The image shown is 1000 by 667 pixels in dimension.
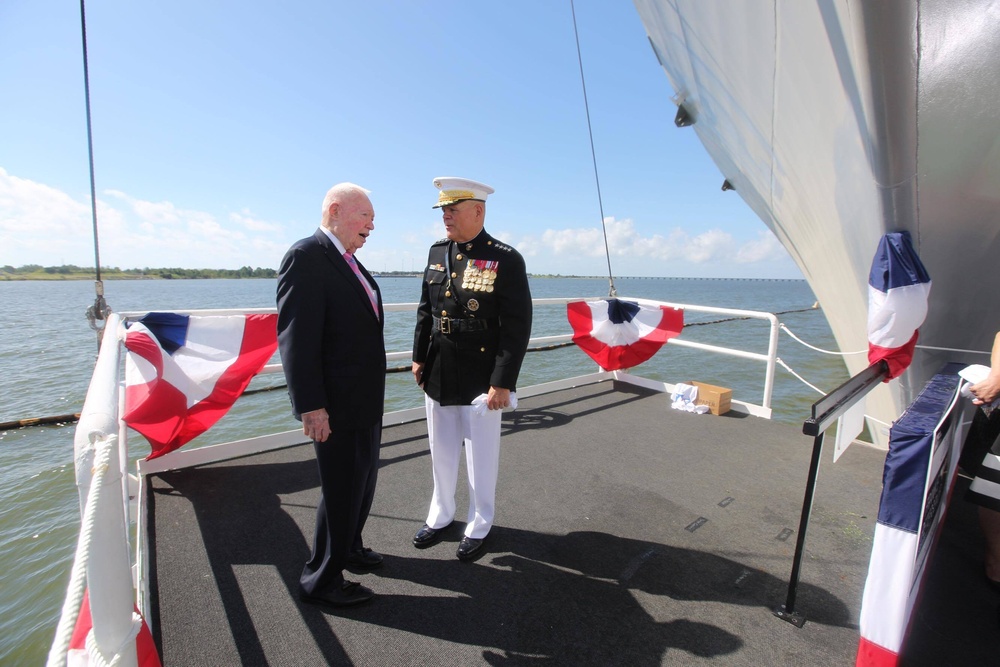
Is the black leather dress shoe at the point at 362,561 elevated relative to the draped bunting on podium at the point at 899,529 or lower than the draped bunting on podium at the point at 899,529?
lower

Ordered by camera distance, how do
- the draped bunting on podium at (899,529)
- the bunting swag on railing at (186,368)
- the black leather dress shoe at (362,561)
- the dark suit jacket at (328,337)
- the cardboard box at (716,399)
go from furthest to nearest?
the cardboard box at (716,399), the bunting swag on railing at (186,368), the black leather dress shoe at (362,561), the dark suit jacket at (328,337), the draped bunting on podium at (899,529)

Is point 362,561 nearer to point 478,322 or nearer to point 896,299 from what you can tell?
point 478,322

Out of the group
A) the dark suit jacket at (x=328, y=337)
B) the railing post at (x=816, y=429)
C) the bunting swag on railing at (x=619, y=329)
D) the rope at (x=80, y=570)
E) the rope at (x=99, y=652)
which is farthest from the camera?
the bunting swag on railing at (x=619, y=329)

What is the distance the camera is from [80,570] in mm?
720

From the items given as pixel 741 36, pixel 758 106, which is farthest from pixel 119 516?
pixel 758 106

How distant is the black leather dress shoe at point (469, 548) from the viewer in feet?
7.17

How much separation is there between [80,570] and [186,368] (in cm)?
250

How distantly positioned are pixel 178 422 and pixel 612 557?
8.26 ft

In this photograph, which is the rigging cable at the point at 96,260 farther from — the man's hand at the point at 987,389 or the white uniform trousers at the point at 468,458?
the man's hand at the point at 987,389

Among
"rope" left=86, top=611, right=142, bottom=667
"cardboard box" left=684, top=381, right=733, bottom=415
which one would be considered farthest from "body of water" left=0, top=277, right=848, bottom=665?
"rope" left=86, top=611, right=142, bottom=667

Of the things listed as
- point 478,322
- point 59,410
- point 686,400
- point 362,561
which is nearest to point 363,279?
point 478,322

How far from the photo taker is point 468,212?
7.27 ft

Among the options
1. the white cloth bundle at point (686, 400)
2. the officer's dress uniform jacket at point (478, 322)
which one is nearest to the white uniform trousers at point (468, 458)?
the officer's dress uniform jacket at point (478, 322)

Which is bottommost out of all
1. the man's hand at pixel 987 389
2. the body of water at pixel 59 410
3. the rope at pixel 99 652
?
the body of water at pixel 59 410
